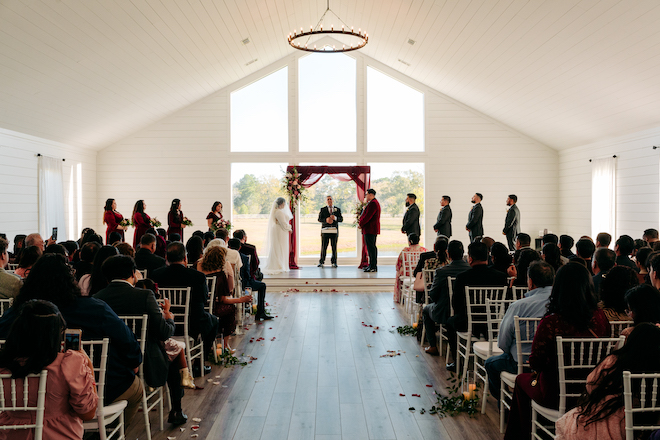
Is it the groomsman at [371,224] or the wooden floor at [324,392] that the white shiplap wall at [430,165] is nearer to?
the groomsman at [371,224]

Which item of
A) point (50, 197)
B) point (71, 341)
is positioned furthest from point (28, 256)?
point (50, 197)

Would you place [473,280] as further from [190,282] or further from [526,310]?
[190,282]

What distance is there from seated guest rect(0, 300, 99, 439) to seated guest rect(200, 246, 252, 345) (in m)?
2.58

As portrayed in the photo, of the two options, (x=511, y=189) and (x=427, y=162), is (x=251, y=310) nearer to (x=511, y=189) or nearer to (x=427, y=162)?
(x=427, y=162)

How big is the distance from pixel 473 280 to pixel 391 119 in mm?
8656

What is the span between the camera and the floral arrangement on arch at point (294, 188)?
11773 mm

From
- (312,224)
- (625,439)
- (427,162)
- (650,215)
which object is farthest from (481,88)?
(625,439)

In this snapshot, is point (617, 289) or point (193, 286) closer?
point (617, 289)

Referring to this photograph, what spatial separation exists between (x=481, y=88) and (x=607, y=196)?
128 inches

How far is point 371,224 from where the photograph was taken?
1022 cm

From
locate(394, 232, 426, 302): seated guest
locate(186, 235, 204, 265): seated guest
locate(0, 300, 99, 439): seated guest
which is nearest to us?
locate(0, 300, 99, 439): seated guest

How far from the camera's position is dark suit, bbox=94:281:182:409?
2908mm

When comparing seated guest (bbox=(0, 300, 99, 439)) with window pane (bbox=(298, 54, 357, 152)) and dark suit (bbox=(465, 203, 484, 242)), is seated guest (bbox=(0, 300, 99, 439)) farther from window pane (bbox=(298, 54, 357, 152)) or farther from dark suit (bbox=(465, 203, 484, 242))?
window pane (bbox=(298, 54, 357, 152))

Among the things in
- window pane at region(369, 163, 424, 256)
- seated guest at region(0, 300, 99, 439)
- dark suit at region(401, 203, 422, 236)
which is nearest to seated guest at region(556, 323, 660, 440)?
seated guest at region(0, 300, 99, 439)
